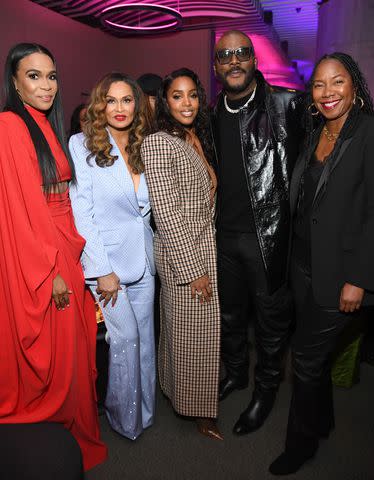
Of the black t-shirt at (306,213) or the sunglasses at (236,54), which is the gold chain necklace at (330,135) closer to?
the black t-shirt at (306,213)

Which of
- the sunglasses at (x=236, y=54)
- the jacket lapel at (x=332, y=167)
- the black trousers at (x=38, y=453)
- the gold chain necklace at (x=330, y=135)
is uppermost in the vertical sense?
the sunglasses at (x=236, y=54)

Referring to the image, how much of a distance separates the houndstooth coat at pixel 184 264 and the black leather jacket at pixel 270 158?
0.26m

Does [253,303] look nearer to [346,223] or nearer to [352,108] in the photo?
[346,223]

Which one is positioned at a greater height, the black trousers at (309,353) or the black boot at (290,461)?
the black trousers at (309,353)

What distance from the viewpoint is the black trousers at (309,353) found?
1.96m

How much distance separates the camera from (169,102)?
228cm

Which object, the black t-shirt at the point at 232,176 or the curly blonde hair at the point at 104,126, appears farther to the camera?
the black t-shirt at the point at 232,176

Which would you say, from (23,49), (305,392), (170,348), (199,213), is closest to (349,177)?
(199,213)

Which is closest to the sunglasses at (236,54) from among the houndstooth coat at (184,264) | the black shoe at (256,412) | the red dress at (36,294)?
the houndstooth coat at (184,264)

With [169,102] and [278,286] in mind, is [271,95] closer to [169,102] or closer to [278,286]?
[169,102]

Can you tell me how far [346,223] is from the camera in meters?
1.82

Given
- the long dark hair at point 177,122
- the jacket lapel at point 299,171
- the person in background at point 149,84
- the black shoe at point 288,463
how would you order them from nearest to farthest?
the jacket lapel at point 299,171
the black shoe at point 288,463
the long dark hair at point 177,122
the person in background at point 149,84

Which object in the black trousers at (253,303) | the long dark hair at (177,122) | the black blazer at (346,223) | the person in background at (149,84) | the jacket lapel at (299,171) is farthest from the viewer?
the person in background at (149,84)

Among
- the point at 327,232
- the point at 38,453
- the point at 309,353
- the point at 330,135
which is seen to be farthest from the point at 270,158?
the point at 38,453
